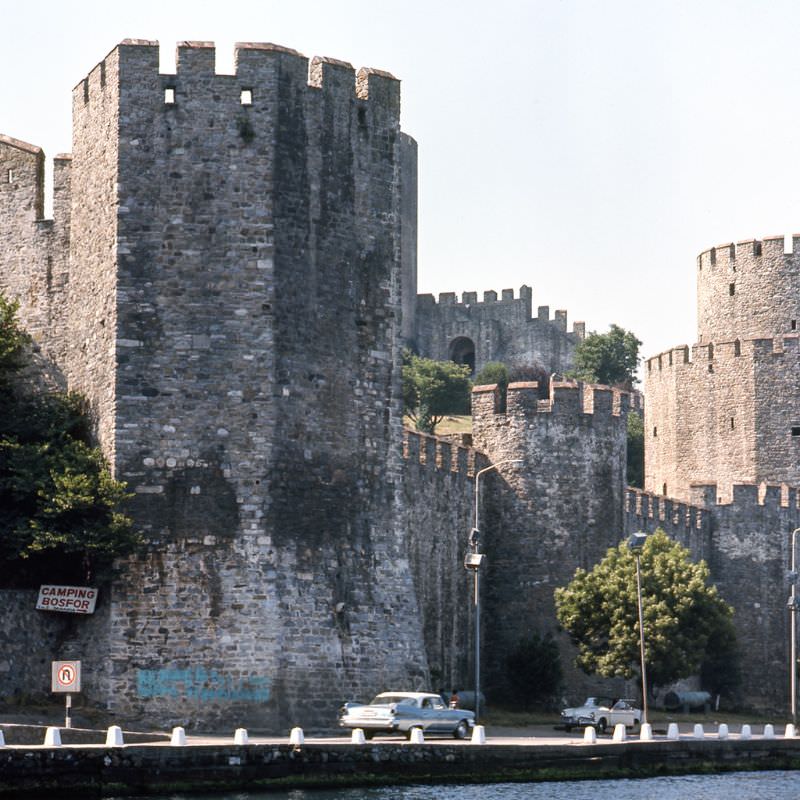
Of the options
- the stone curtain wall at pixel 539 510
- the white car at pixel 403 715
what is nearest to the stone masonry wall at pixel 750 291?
the stone curtain wall at pixel 539 510

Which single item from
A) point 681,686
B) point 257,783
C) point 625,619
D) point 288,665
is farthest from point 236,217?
point 681,686

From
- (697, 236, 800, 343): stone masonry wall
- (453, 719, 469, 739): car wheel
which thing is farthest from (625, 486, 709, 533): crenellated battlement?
(453, 719, 469, 739): car wheel

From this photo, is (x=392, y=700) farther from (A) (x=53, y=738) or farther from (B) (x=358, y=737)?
Answer: (A) (x=53, y=738)

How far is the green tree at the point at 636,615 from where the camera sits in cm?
5591

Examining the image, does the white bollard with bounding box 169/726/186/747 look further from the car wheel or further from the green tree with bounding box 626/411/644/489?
the green tree with bounding box 626/411/644/489

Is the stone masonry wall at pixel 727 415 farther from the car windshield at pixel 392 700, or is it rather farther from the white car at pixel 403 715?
the car windshield at pixel 392 700

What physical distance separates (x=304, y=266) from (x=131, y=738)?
10426mm

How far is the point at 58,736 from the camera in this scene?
3494 cm

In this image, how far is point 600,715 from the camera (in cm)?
5128

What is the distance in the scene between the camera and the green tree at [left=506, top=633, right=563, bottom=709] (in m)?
56.5

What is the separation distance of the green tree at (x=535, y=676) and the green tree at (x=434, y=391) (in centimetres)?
4076

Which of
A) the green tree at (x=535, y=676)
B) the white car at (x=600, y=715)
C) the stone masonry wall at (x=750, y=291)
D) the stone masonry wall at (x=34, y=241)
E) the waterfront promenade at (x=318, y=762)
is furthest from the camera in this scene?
the stone masonry wall at (x=750, y=291)

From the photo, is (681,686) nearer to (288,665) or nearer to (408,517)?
(408,517)

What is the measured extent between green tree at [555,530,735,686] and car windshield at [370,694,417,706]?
15319mm
